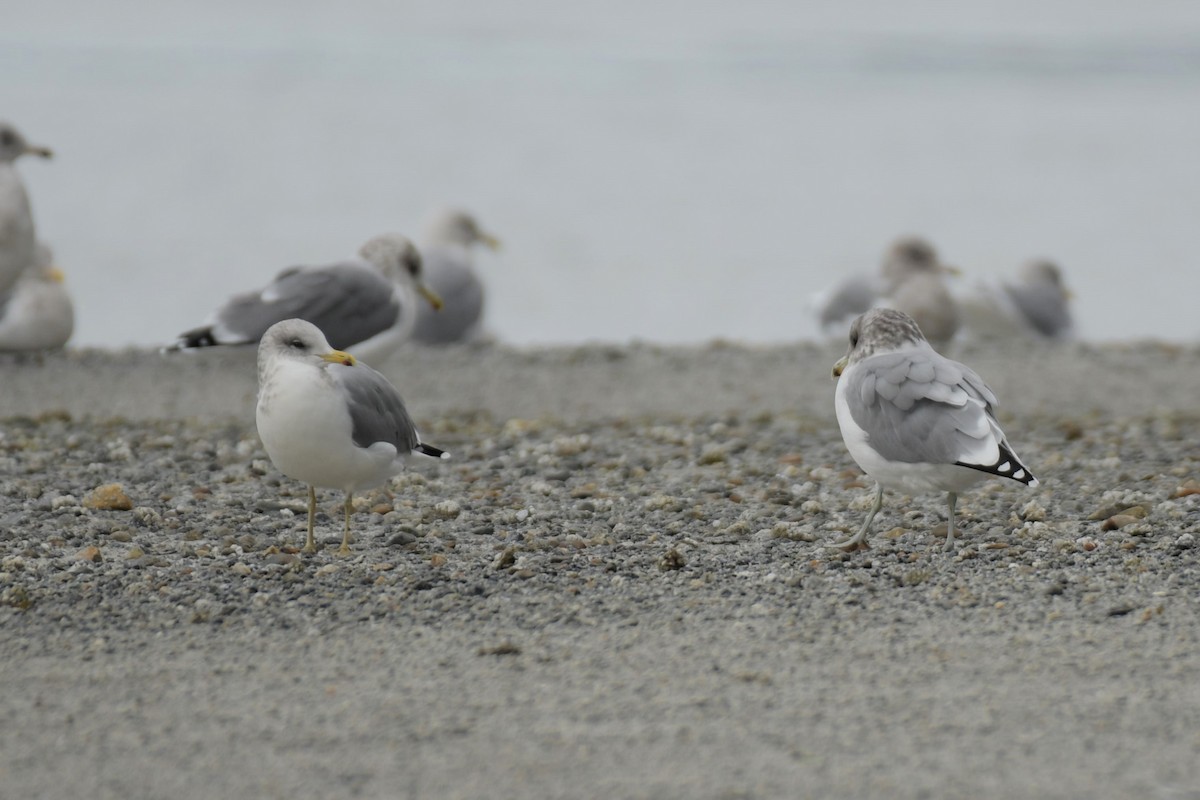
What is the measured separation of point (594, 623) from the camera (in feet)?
11.8

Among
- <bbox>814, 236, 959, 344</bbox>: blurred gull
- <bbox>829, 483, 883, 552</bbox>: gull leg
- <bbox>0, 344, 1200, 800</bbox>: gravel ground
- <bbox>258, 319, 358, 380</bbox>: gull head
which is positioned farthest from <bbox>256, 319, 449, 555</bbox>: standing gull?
<bbox>814, 236, 959, 344</bbox>: blurred gull

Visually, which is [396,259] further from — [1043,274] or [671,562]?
[1043,274]

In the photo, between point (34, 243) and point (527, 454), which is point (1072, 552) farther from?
point (34, 243)

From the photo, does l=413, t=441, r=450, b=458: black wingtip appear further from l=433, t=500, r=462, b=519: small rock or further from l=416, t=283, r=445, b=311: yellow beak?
l=416, t=283, r=445, b=311: yellow beak

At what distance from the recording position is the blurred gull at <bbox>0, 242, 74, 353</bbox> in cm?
796

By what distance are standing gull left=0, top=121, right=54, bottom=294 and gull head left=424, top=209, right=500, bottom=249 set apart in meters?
3.34

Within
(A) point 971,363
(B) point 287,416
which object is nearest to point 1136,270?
(A) point 971,363

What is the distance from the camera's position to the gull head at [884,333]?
14.2ft

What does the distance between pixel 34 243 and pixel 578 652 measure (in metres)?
5.89

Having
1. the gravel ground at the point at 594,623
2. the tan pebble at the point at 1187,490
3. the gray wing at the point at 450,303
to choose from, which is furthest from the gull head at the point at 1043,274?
the tan pebble at the point at 1187,490

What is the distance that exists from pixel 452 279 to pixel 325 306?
11.4 ft

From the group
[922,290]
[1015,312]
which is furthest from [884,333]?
[1015,312]

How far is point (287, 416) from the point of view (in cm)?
397

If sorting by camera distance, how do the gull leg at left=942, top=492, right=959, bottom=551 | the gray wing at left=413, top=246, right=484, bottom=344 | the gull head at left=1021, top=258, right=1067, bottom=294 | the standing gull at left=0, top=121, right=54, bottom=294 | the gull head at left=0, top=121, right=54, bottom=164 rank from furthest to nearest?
the gull head at left=1021, top=258, right=1067, bottom=294 < the gray wing at left=413, top=246, right=484, bottom=344 < the gull head at left=0, top=121, right=54, bottom=164 < the standing gull at left=0, top=121, right=54, bottom=294 < the gull leg at left=942, top=492, right=959, bottom=551
